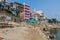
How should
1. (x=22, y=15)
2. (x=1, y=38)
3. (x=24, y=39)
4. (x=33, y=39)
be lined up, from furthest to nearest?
(x=22, y=15) < (x=33, y=39) < (x=24, y=39) < (x=1, y=38)

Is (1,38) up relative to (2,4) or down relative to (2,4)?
down

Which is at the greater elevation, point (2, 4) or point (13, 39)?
point (2, 4)

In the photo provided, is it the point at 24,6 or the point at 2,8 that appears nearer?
the point at 2,8

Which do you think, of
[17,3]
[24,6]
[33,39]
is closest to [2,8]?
[17,3]

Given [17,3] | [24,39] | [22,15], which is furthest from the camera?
[17,3]

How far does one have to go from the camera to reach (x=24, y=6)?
273 ft

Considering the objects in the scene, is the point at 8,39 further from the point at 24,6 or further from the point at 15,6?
the point at 24,6

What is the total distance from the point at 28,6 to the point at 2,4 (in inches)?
1057

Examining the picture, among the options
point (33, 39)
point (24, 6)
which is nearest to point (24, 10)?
point (24, 6)

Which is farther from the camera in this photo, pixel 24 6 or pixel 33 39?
pixel 24 6

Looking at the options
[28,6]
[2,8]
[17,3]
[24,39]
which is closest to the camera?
[24,39]

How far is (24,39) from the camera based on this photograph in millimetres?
23125

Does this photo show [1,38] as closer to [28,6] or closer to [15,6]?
[15,6]

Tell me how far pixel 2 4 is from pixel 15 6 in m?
13.3
